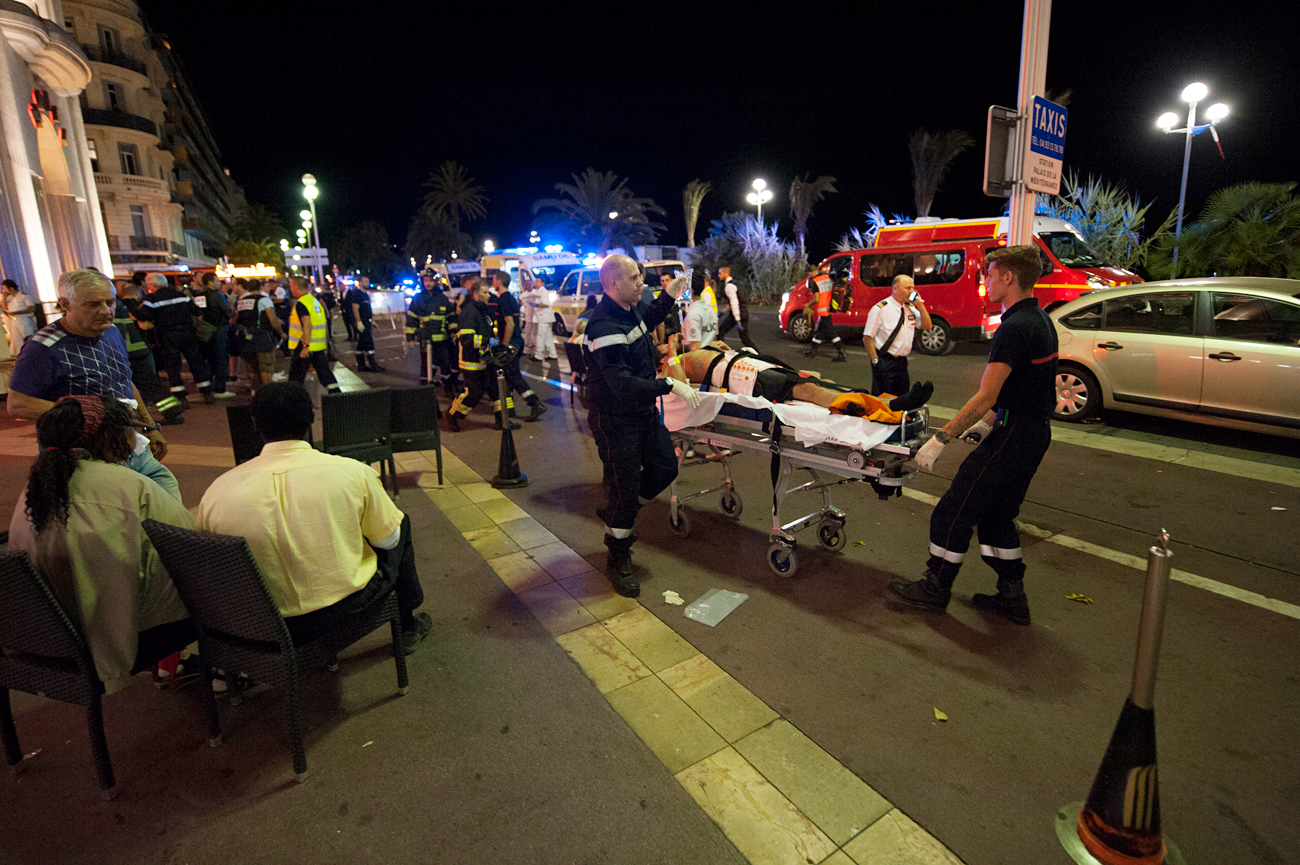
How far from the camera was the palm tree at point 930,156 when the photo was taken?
35.3 m

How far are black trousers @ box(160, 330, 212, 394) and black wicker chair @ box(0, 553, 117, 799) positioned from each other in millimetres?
9589

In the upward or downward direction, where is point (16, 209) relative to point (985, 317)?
upward

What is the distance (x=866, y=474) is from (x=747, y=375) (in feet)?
4.61

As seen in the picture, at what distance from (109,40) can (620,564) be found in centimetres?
5436

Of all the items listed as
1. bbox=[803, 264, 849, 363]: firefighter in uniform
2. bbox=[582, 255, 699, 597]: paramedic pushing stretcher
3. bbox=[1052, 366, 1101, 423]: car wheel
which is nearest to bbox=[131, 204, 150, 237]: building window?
bbox=[803, 264, 849, 363]: firefighter in uniform

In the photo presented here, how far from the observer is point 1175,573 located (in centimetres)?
441

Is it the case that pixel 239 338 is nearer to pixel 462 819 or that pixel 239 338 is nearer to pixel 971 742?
pixel 462 819

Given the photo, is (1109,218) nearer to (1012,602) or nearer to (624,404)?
(1012,602)

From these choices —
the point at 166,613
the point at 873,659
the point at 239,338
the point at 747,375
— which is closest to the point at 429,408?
the point at 747,375

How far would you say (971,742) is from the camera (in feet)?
9.57

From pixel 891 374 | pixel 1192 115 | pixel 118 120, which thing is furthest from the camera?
pixel 118 120

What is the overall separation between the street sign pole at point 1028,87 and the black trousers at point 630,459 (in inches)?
215

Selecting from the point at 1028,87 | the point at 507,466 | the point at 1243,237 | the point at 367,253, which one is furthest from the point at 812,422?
the point at 367,253

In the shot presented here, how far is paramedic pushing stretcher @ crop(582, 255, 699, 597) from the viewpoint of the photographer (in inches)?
164
